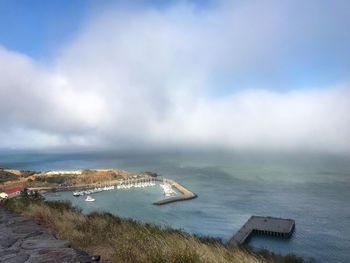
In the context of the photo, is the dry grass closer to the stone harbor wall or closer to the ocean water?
the stone harbor wall

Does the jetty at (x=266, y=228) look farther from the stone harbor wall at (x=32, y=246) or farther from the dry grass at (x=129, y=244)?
the stone harbor wall at (x=32, y=246)

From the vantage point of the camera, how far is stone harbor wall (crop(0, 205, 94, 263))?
15.3ft

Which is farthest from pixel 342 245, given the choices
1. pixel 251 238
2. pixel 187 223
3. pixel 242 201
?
pixel 242 201

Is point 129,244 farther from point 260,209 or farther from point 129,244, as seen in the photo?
point 260,209

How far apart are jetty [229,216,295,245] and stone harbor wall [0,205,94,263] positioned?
47195 millimetres

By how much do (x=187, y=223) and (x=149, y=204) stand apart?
25.3 meters

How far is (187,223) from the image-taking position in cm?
6241

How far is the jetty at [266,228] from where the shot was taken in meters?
53.7

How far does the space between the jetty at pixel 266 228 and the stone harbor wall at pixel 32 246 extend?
4719 cm

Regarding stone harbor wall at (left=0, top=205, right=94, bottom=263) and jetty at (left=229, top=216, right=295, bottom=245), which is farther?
jetty at (left=229, top=216, right=295, bottom=245)

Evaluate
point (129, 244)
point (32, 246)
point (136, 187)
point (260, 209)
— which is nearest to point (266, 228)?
point (260, 209)

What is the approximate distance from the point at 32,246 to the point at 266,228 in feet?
186

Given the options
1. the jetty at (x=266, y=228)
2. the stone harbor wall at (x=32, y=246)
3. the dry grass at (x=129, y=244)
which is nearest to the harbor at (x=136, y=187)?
the jetty at (x=266, y=228)

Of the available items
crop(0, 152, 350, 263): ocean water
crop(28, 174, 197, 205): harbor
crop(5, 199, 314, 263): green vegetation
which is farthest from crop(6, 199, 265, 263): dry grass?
crop(28, 174, 197, 205): harbor
